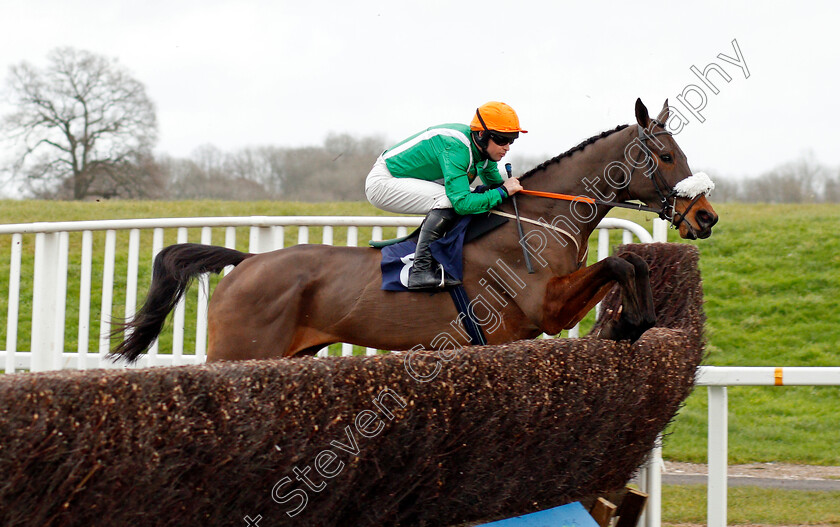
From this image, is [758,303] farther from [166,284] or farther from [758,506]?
[166,284]

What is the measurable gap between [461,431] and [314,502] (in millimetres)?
543

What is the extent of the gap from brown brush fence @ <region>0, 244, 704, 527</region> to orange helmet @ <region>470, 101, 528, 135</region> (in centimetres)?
133

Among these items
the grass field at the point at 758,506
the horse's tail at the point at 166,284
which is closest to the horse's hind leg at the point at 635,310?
the grass field at the point at 758,506

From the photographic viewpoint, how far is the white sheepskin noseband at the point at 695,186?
13.0ft

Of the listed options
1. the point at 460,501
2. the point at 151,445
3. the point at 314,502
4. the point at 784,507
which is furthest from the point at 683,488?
the point at 151,445

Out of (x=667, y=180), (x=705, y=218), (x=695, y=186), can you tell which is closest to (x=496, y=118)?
(x=667, y=180)

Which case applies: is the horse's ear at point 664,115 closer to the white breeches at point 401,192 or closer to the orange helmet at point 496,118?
the orange helmet at point 496,118

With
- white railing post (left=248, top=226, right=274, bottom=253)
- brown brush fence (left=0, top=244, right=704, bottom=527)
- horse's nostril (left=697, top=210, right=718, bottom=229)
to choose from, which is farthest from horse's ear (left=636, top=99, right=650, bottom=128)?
white railing post (left=248, top=226, right=274, bottom=253)

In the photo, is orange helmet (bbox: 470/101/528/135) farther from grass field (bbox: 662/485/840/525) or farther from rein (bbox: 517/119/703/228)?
grass field (bbox: 662/485/840/525)

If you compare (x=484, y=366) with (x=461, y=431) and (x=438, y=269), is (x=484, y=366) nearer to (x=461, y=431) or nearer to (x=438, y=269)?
(x=461, y=431)

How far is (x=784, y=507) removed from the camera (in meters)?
4.79

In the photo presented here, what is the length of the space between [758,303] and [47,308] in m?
7.91

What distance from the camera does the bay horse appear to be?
13.3 feet

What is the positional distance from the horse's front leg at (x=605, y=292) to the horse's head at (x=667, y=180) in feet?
1.30
